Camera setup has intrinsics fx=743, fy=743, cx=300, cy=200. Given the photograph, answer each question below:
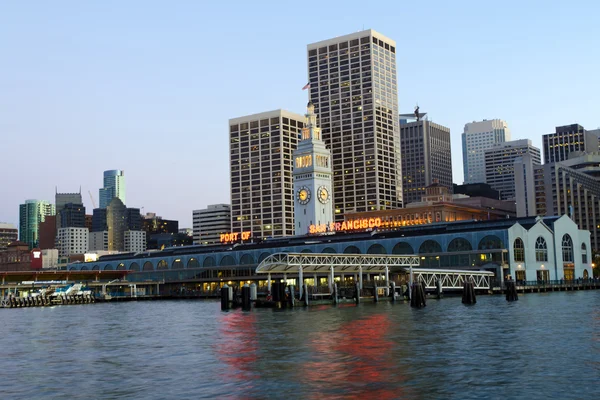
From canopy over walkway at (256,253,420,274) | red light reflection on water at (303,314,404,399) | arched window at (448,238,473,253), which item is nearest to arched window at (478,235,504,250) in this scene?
arched window at (448,238,473,253)

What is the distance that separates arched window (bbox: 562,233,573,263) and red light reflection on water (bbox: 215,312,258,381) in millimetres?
112117

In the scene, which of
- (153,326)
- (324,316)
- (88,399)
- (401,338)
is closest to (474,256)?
(324,316)

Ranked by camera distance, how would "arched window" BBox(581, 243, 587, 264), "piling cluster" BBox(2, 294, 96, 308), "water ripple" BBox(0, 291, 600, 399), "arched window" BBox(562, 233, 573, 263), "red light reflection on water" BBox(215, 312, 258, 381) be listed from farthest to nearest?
"arched window" BBox(581, 243, 587, 264) < "arched window" BBox(562, 233, 573, 263) < "piling cluster" BBox(2, 294, 96, 308) < "red light reflection on water" BBox(215, 312, 258, 381) < "water ripple" BBox(0, 291, 600, 399)

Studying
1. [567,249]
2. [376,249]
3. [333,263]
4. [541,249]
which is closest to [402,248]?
[376,249]

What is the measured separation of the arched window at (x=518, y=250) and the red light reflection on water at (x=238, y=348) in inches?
3421

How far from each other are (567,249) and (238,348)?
140 metres

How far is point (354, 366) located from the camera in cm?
5144

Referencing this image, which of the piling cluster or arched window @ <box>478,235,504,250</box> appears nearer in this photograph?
arched window @ <box>478,235,504,250</box>

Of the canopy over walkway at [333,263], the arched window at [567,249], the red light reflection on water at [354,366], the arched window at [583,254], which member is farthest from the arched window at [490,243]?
the red light reflection on water at [354,366]

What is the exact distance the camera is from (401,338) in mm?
67625

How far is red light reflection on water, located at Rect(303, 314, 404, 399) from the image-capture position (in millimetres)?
43094

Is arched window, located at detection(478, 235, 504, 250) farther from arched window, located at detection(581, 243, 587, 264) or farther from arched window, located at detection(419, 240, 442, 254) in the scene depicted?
arched window, located at detection(581, 243, 587, 264)

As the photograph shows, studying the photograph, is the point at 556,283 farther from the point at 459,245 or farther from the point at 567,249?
the point at 459,245

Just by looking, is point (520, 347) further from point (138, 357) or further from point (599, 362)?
point (138, 357)
